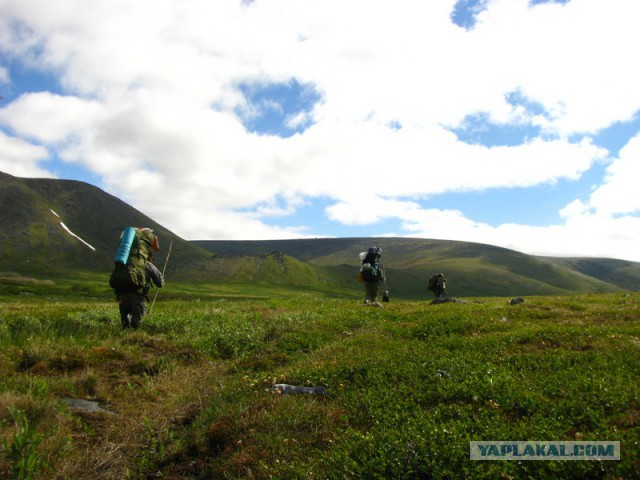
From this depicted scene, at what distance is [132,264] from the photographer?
42.0ft

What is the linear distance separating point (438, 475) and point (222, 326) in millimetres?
9557

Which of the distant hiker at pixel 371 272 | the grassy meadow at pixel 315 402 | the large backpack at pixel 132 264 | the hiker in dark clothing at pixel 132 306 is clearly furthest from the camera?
the distant hiker at pixel 371 272

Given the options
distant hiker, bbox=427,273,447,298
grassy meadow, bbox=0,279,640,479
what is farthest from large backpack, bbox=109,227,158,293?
distant hiker, bbox=427,273,447,298

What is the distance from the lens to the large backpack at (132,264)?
490 inches

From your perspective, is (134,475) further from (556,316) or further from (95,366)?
(556,316)

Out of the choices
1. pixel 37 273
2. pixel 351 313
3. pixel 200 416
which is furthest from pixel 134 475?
pixel 37 273

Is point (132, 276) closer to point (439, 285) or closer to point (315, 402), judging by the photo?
point (315, 402)

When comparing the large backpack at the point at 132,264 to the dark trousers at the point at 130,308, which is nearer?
the large backpack at the point at 132,264

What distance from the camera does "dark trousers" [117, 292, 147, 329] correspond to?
41.8 feet

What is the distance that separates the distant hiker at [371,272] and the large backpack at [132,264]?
11.0 meters

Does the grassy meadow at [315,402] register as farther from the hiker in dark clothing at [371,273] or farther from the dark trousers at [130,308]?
the hiker in dark clothing at [371,273]

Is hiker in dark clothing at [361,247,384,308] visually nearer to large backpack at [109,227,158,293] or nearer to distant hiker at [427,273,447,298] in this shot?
large backpack at [109,227,158,293]

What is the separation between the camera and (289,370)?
27.5 ft

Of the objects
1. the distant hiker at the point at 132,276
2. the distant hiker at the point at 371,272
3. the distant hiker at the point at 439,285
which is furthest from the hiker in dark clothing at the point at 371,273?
the distant hiker at the point at 439,285
